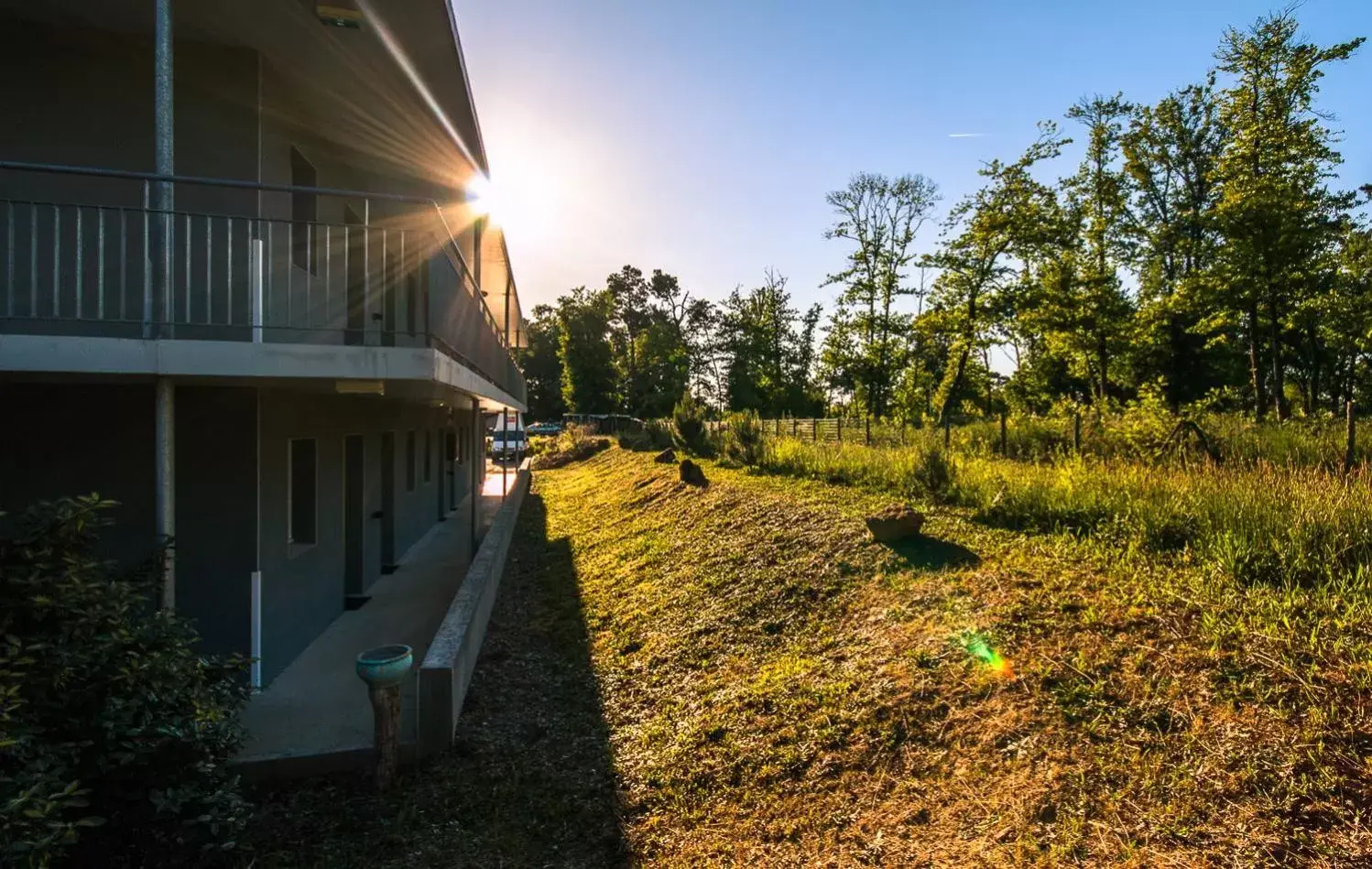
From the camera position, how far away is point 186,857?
3.27 metres

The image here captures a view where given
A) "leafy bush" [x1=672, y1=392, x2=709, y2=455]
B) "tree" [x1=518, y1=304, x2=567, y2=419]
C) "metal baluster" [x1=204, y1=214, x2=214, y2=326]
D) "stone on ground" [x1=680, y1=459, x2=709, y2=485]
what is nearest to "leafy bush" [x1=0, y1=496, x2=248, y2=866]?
"metal baluster" [x1=204, y1=214, x2=214, y2=326]

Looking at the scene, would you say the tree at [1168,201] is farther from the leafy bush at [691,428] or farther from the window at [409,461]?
the window at [409,461]

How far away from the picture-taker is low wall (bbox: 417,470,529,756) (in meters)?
4.72

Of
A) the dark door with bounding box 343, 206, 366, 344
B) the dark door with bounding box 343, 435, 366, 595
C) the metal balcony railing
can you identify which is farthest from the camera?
the dark door with bounding box 343, 206, 366, 344

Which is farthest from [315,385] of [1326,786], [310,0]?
[1326,786]

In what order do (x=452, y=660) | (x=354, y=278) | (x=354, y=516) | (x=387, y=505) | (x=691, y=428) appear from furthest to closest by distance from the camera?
(x=691, y=428), (x=387, y=505), (x=354, y=278), (x=354, y=516), (x=452, y=660)

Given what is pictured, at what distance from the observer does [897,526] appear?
6809mm

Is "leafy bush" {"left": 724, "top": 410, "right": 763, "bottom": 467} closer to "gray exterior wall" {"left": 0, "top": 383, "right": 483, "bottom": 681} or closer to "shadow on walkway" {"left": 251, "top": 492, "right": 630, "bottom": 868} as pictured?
"shadow on walkway" {"left": 251, "top": 492, "right": 630, "bottom": 868}

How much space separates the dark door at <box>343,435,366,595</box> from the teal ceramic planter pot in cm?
417

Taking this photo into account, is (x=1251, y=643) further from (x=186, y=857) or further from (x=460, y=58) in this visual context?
(x=460, y=58)

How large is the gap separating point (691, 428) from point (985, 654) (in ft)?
49.1

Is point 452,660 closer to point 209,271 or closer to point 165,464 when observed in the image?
point 165,464

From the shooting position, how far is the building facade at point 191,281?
4164 mm

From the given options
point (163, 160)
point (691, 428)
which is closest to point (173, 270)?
point (163, 160)
